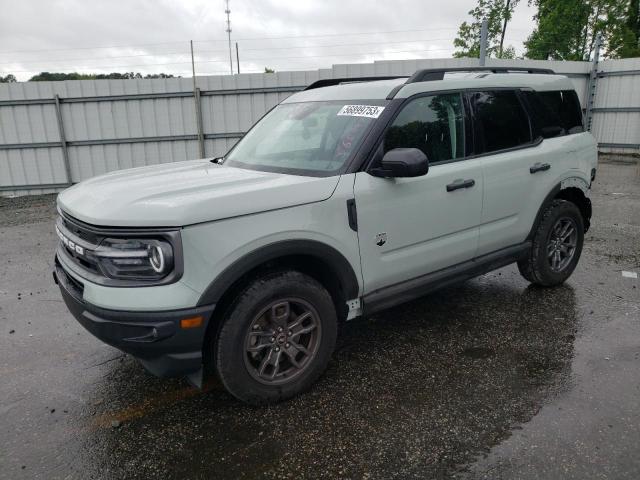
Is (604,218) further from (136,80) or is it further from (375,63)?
(136,80)

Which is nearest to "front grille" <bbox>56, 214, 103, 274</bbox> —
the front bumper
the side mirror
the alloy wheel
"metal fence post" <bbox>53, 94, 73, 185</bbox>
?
the front bumper

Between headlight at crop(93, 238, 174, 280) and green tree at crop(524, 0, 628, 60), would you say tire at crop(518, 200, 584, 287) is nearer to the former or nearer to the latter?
headlight at crop(93, 238, 174, 280)

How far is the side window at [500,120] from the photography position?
3910 millimetres

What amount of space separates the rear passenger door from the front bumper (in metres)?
2.35

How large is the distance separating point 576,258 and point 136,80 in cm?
1005

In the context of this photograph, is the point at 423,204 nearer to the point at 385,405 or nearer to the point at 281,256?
the point at 281,256

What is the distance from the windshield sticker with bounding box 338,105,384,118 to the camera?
338 cm

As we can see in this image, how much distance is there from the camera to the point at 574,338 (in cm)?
385

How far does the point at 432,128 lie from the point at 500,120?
806 millimetres

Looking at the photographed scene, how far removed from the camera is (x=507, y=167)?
13.1ft

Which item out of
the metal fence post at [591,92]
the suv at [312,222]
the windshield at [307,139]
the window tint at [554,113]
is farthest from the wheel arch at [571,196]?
the metal fence post at [591,92]

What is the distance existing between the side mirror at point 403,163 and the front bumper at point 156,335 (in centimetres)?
136

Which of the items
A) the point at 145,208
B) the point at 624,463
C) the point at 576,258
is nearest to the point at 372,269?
the point at 145,208

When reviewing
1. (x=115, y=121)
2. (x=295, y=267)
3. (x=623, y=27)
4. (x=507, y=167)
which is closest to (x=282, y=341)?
(x=295, y=267)
